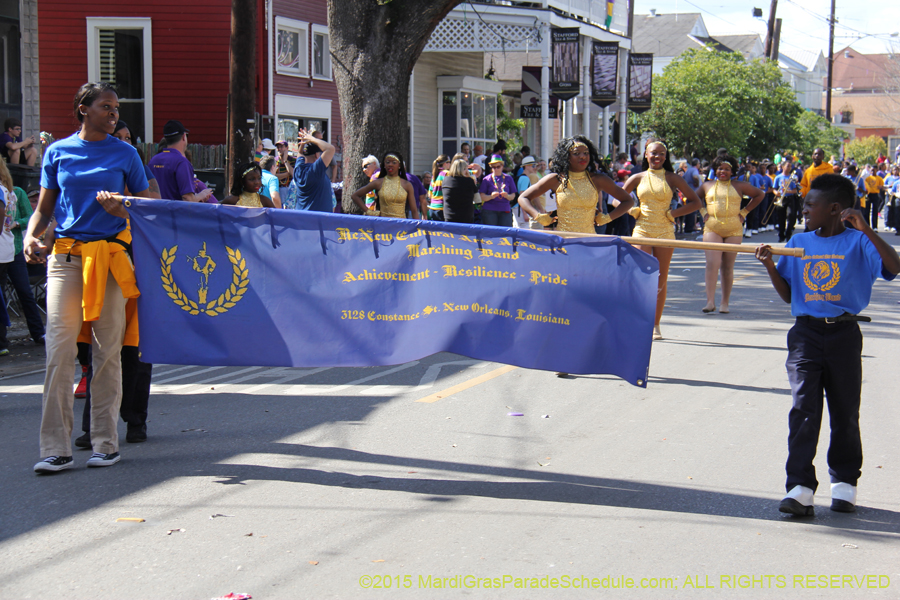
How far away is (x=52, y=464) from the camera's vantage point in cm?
532

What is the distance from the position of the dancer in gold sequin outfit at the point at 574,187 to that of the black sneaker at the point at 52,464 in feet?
14.6

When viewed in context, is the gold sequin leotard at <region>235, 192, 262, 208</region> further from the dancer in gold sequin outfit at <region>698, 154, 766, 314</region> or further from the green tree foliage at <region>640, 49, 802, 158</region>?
the green tree foliage at <region>640, 49, 802, 158</region>

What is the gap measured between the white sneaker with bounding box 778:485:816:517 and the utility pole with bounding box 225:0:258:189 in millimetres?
10080

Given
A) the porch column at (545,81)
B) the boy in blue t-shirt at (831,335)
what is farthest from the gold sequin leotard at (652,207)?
the porch column at (545,81)

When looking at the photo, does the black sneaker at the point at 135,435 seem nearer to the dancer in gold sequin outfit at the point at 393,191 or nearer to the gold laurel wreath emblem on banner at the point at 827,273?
the gold laurel wreath emblem on banner at the point at 827,273

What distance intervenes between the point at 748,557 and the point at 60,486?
3.64 meters

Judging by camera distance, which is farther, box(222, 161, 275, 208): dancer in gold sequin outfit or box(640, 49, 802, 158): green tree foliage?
box(640, 49, 802, 158): green tree foliage

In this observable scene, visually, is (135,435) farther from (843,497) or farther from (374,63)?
(374,63)

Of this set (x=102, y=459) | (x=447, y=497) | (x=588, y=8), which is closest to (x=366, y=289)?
(x=447, y=497)

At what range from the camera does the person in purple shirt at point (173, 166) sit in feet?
23.6

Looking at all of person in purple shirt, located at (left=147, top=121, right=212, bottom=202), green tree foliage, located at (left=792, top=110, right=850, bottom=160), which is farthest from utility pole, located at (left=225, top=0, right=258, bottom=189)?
green tree foliage, located at (left=792, top=110, right=850, bottom=160)

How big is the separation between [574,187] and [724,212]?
407cm

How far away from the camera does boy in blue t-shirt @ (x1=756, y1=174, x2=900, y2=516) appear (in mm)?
4648

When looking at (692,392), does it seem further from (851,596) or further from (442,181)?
(442,181)
